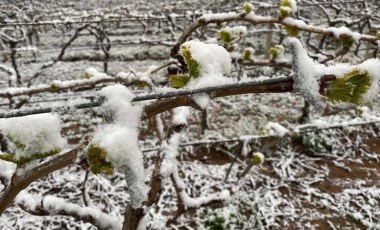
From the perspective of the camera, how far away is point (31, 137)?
722mm

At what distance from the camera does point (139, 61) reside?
30.5 ft

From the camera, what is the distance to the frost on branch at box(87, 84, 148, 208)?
2.03 feet

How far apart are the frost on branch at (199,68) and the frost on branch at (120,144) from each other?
11 cm

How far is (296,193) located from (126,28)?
10.2m

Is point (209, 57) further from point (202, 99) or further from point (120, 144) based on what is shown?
point (120, 144)

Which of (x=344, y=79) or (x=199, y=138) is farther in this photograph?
(x=199, y=138)

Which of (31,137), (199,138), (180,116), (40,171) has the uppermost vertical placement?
(31,137)

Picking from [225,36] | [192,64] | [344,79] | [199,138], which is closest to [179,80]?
[192,64]

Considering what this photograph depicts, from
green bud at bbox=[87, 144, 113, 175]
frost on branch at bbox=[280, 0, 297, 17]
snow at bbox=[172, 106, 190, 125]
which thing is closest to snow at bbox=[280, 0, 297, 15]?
frost on branch at bbox=[280, 0, 297, 17]

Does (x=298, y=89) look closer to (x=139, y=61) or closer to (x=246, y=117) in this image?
(x=246, y=117)

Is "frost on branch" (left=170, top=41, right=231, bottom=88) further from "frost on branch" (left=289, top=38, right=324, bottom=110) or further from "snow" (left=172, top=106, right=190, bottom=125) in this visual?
"snow" (left=172, top=106, right=190, bottom=125)

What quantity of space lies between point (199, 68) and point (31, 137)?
1.23ft

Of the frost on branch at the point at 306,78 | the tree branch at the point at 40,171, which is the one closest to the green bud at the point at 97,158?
the tree branch at the point at 40,171

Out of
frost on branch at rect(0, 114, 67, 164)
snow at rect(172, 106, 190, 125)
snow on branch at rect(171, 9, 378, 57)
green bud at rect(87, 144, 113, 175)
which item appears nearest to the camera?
green bud at rect(87, 144, 113, 175)
